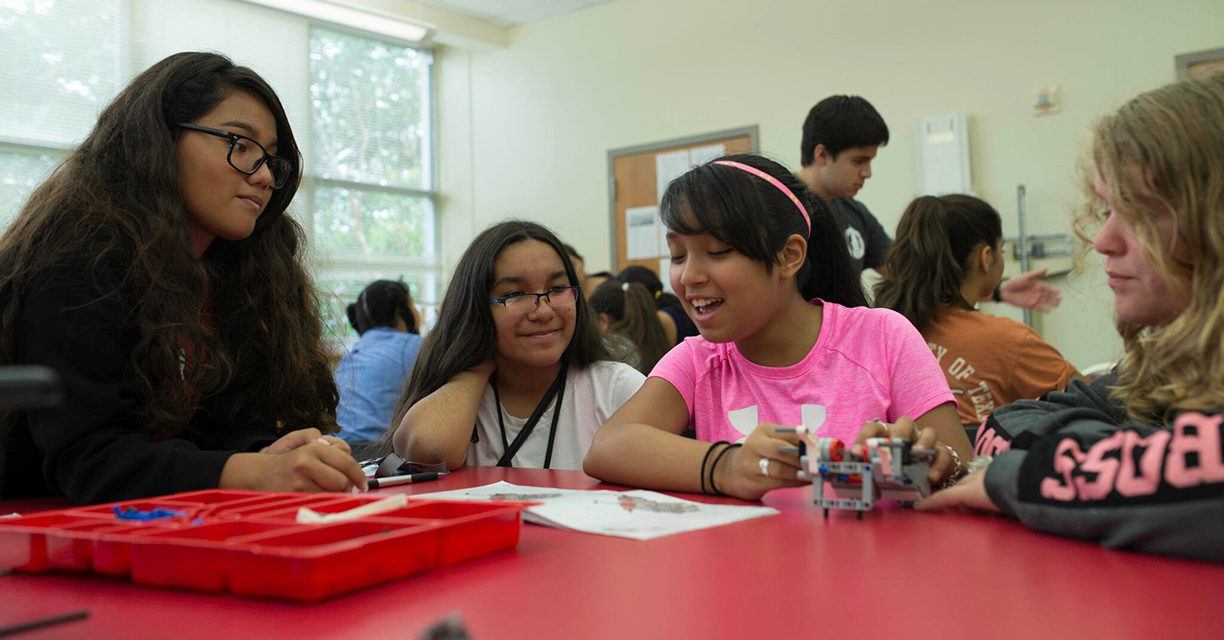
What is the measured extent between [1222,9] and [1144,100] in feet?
13.2

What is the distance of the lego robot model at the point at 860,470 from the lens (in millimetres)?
896

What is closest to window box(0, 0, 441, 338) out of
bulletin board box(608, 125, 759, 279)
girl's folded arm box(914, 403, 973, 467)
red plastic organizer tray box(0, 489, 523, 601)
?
bulletin board box(608, 125, 759, 279)

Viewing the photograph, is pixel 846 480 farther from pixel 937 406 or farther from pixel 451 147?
pixel 451 147

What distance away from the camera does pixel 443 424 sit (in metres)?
1.69

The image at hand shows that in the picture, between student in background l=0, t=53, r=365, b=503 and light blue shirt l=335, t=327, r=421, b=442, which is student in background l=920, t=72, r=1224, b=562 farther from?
light blue shirt l=335, t=327, r=421, b=442

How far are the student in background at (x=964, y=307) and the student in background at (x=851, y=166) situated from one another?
0.60 m

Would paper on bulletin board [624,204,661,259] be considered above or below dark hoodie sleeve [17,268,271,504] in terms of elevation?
above

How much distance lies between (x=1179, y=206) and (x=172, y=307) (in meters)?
1.27

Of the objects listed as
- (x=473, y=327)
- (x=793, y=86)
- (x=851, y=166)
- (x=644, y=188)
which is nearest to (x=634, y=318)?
(x=851, y=166)

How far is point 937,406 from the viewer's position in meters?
1.33

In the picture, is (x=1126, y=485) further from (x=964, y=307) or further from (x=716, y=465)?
(x=964, y=307)

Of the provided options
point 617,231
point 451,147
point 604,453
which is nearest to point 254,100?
point 604,453

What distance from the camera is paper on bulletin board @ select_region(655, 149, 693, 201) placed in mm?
5949

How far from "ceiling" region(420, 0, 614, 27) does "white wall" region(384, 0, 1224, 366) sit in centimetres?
10
